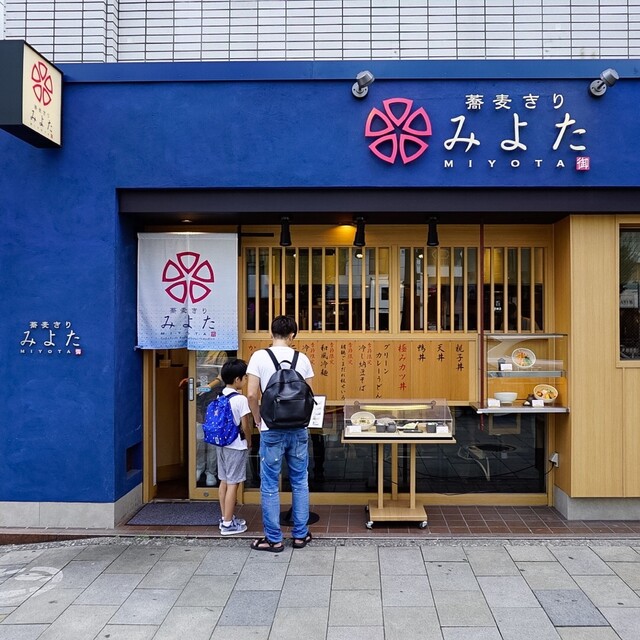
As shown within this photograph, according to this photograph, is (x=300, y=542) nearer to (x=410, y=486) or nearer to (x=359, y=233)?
(x=410, y=486)

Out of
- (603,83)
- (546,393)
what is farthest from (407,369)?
(603,83)

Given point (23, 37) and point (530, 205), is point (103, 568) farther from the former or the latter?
point (23, 37)

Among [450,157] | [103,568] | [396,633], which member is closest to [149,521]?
[103,568]

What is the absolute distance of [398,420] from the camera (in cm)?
664

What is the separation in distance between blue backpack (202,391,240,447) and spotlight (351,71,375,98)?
3636 mm

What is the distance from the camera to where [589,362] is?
21.1ft

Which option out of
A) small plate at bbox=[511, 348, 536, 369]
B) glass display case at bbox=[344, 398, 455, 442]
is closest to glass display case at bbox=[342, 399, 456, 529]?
glass display case at bbox=[344, 398, 455, 442]

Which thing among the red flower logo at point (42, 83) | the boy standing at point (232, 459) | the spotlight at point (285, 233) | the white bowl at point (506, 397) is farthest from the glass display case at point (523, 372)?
the red flower logo at point (42, 83)

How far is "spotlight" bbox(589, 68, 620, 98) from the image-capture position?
6011 mm

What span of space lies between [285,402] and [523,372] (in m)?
3.08

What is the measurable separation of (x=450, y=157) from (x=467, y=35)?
1.98 metres

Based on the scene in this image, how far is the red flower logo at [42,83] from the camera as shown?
5.69 meters

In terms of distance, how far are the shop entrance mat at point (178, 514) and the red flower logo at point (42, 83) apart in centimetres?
469

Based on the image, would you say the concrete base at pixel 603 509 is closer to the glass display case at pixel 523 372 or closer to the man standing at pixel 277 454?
the glass display case at pixel 523 372
